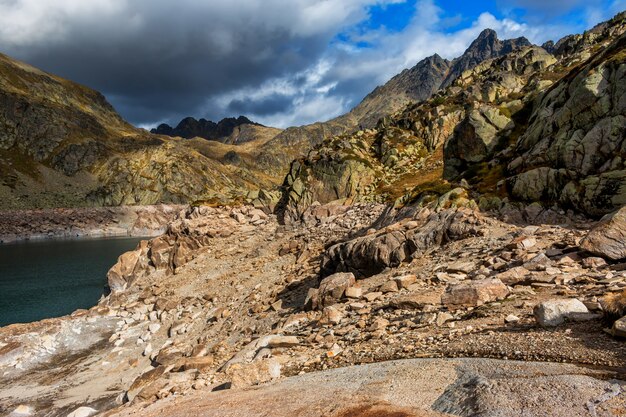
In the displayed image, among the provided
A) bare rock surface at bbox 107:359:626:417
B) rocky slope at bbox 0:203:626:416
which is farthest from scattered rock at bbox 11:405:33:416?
bare rock surface at bbox 107:359:626:417

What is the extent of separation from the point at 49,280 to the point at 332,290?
8562 centimetres

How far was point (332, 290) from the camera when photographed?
25.6 metres

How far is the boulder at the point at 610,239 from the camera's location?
1736 cm

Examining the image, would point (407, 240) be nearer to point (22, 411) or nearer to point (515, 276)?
point (515, 276)

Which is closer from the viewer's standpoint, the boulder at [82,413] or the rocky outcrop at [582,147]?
the boulder at [82,413]

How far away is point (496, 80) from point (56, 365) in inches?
4428

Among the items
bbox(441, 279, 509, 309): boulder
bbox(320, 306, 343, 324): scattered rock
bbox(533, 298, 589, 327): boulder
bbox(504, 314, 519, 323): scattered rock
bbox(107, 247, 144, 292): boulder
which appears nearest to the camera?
bbox(533, 298, 589, 327): boulder

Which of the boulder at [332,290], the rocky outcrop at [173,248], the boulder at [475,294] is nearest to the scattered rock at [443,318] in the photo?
the boulder at [475,294]

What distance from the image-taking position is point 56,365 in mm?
37969

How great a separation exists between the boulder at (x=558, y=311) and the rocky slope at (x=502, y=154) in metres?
14.5

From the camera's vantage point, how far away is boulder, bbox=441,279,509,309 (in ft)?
55.3

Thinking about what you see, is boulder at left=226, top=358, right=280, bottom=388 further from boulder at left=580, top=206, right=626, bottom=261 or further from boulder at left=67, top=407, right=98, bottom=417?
boulder at left=580, top=206, right=626, bottom=261

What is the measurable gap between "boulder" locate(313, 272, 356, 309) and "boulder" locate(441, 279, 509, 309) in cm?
853

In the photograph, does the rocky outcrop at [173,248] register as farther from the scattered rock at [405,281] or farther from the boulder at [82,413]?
the scattered rock at [405,281]
